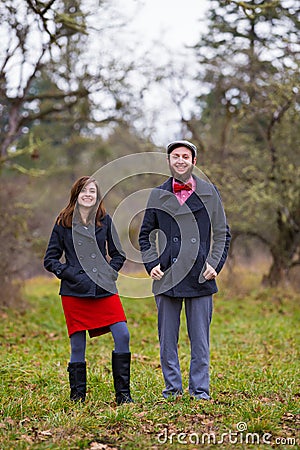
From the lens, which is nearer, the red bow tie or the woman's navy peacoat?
the woman's navy peacoat

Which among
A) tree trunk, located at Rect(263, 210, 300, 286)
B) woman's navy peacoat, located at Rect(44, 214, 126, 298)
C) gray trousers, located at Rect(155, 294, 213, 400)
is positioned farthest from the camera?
tree trunk, located at Rect(263, 210, 300, 286)

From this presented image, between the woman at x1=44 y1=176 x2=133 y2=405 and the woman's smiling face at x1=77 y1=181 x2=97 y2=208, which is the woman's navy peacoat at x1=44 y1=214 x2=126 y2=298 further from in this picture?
the woman's smiling face at x1=77 y1=181 x2=97 y2=208

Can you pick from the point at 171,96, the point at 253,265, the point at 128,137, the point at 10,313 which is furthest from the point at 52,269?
the point at 128,137

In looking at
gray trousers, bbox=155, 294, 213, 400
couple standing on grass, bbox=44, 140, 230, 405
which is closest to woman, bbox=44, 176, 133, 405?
couple standing on grass, bbox=44, 140, 230, 405

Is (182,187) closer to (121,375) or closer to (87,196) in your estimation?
(87,196)

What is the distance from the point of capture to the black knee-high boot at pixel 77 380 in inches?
199

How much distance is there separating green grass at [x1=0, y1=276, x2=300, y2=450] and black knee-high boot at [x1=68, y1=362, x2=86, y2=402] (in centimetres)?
9

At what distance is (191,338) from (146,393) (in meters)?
0.82

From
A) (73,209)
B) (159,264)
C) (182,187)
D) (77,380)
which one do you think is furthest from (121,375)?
(182,187)

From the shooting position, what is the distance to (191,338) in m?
5.07

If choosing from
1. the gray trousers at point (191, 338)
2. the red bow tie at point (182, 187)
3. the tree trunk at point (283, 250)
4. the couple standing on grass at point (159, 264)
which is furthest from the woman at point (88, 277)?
the tree trunk at point (283, 250)

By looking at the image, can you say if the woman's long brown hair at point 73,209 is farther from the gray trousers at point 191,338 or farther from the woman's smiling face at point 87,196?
the gray trousers at point 191,338

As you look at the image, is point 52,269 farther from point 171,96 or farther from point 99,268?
point 171,96

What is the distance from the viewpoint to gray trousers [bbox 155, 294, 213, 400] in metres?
5.00
